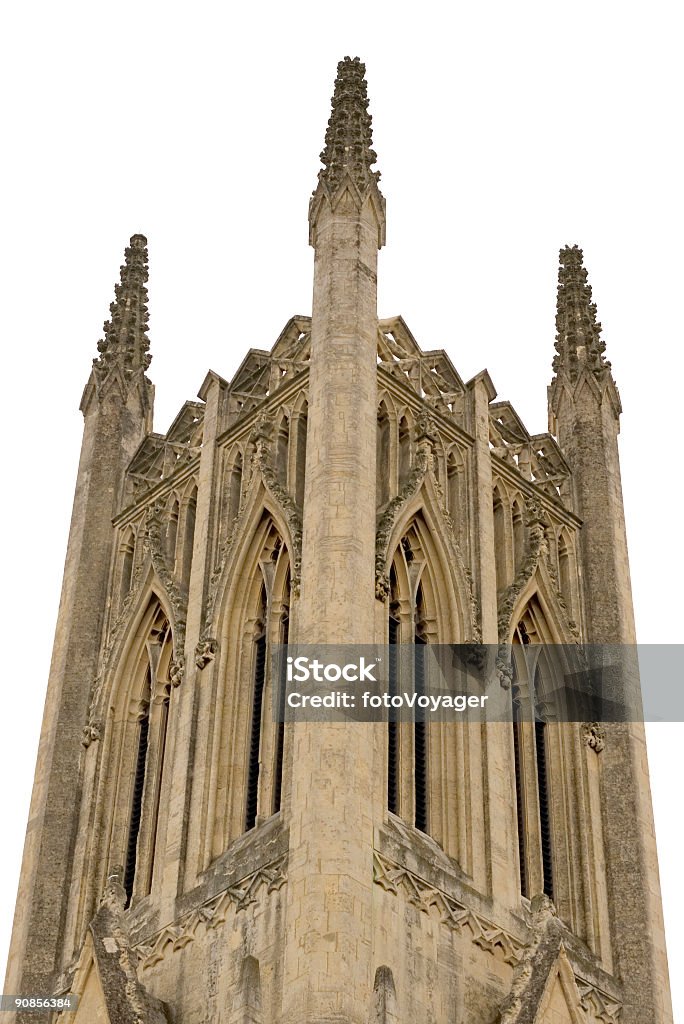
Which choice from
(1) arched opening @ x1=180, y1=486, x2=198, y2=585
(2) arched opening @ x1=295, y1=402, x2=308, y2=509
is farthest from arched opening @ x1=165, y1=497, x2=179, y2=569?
(2) arched opening @ x1=295, y1=402, x2=308, y2=509

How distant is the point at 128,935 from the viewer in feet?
95.2

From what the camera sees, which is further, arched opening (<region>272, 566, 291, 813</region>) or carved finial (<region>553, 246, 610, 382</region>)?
carved finial (<region>553, 246, 610, 382</region>)

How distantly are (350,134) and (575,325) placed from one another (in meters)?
6.16

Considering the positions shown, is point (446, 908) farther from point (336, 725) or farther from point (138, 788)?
point (138, 788)

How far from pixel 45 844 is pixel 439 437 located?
8009 mm

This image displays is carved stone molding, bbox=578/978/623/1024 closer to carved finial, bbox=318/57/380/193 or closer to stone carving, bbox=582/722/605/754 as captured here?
stone carving, bbox=582/722/605/754

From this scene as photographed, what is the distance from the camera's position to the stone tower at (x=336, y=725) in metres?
26.8

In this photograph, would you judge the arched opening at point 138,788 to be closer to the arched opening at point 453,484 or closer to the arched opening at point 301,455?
the arched opening at point 301,455

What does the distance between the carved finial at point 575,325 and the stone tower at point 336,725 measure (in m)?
0.14

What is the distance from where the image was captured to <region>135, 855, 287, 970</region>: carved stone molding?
88.7 ft

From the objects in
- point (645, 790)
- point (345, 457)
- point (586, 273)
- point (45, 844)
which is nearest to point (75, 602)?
point (45, 844)

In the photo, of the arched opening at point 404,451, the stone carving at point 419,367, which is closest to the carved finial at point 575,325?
the stone carving at point 419,367

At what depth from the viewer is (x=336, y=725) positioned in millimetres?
26812

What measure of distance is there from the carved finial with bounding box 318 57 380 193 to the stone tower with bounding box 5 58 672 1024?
0.08 meters
